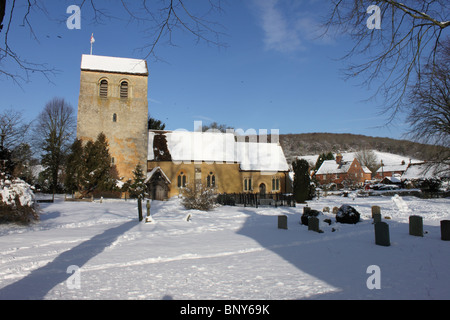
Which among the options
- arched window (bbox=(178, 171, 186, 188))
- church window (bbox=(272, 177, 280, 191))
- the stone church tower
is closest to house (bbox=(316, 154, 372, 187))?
church window (bbox=(272, 177, 280, 191))

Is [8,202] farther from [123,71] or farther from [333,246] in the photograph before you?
[123,71]

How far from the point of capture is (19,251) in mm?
8195

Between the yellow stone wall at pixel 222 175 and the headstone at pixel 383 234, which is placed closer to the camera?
the headstone at pixel 383 234

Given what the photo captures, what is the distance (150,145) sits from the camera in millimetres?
34969

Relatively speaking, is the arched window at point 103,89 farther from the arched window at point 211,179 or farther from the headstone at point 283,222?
the headstone at point 283,222

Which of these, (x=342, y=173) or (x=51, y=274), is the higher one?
(x=342, y=173)

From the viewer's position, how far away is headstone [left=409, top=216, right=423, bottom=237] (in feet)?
34.5

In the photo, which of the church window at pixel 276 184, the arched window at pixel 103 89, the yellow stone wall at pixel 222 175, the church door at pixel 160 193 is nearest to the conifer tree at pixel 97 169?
the church door at pixel 160 193

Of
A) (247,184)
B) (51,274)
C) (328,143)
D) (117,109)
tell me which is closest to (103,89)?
(117,109)

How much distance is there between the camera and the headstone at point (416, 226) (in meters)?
10.5

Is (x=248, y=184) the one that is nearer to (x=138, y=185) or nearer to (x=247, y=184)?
(x=247, y=184)

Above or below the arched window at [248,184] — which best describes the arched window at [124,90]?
above

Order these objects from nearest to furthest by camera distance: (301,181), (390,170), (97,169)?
(97,169) → (301,181) → (390,170)

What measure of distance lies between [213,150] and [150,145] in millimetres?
7938
